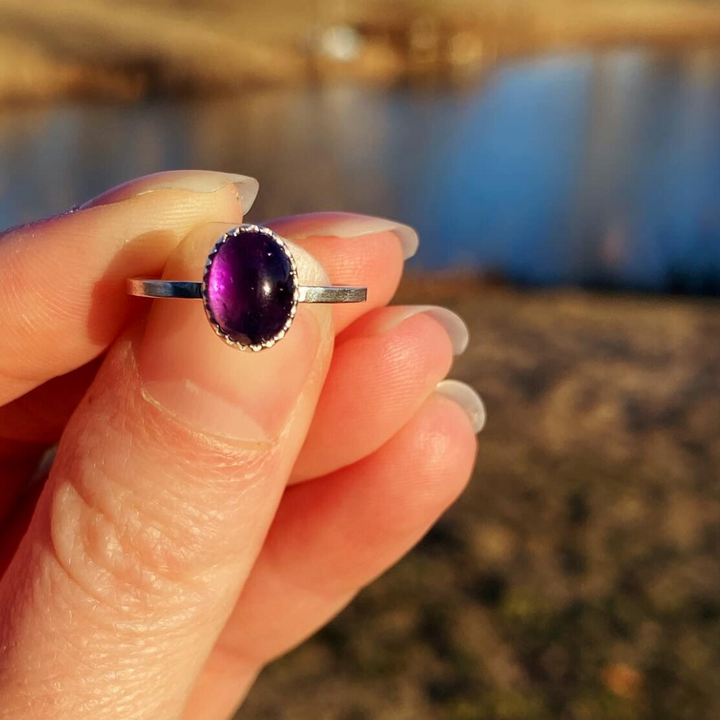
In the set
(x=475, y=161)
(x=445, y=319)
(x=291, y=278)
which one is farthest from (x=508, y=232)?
(x=291, y=278)

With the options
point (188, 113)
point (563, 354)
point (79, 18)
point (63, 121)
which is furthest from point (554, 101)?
point (79, 18)

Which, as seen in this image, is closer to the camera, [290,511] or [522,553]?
[290,511]

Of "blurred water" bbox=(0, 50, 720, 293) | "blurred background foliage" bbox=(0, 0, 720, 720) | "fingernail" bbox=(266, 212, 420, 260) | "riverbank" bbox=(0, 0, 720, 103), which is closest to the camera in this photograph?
"fingernail" bbox=(266, 212, 420, 260)

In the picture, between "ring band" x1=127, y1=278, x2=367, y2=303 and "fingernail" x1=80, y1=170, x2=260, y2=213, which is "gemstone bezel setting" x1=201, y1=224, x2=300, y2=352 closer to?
"ring band" x1=127, y1=278, x2=367, y2=303

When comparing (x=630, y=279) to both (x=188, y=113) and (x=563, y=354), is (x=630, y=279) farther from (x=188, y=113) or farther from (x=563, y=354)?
(x=188, y=113)

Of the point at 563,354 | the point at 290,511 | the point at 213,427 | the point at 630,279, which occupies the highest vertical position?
the point at 213,427

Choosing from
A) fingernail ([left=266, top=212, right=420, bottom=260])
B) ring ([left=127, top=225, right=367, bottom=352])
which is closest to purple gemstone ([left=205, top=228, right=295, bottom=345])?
ring ([left=127, top=225, right=367, bottom=352])

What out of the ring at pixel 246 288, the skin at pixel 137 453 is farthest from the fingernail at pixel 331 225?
the ring at pixel 246 288
